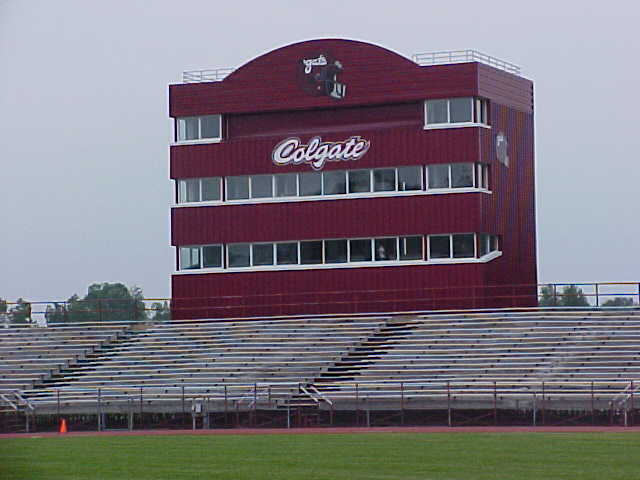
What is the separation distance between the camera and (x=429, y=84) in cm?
4831

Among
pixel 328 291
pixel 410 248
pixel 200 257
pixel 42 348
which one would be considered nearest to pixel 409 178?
pixel 410 248

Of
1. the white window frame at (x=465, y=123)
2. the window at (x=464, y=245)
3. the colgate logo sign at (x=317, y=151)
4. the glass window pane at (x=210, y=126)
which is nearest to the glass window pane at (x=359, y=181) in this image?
the colgate logo sign at (x=317, y=151)

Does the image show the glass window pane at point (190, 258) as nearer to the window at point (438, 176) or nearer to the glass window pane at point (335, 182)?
the glass window pane at point (335, 182)

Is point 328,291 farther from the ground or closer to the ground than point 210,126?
closer to the ground

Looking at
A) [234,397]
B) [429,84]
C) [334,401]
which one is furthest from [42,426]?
[429,84]

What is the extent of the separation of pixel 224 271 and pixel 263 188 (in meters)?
3.13

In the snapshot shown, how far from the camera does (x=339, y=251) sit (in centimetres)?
4919

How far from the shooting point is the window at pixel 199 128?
5141cm

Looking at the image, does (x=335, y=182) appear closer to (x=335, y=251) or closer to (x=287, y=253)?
(x=335, y=251)

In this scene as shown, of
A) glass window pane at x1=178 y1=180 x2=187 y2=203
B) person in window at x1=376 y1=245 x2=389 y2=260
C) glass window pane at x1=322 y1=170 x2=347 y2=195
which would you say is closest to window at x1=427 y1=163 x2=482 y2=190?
person in window at x1=376 y1=245 x2=389 y2=260

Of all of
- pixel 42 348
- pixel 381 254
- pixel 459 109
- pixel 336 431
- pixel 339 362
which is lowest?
pixel 336 431

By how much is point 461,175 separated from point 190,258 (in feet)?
32.6

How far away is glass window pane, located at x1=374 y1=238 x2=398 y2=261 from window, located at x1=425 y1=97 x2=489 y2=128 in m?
3.94

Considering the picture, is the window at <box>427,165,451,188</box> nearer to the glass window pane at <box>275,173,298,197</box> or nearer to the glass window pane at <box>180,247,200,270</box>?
the glass window pane at <box>275,173,298,197</box>
